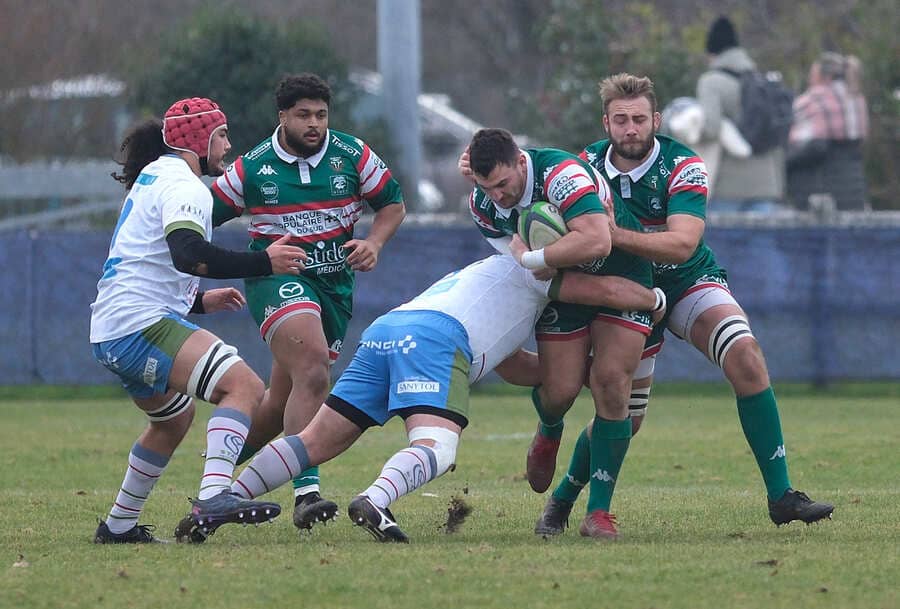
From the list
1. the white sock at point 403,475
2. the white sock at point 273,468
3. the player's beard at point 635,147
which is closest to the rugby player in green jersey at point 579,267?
the player's beard at point 635,147

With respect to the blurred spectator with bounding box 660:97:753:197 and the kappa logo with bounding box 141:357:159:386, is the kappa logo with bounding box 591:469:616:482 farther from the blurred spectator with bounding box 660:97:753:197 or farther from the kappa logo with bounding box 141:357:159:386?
the blurred spectator with bounding box 660:97:753:197

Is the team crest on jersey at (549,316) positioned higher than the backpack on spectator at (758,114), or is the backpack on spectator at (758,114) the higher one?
the backpack on spectator at (758,114)

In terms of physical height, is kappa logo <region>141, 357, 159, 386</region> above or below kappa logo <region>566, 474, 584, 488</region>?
above

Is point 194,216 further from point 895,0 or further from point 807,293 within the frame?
point 895,0

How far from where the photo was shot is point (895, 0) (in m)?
24.2

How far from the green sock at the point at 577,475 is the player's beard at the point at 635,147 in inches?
52.5

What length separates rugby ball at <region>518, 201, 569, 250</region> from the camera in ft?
23.8

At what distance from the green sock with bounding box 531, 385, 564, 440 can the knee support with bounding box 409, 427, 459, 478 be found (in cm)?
87

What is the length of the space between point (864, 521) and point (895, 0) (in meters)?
17.7

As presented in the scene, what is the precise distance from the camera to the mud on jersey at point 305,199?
8.70 meters

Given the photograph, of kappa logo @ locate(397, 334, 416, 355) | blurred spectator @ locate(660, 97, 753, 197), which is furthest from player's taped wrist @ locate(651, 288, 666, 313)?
blurred spectator @ locate(660, 97, 753, 197)

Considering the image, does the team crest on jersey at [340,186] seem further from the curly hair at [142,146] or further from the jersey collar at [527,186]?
the jersey collar at [527,186]

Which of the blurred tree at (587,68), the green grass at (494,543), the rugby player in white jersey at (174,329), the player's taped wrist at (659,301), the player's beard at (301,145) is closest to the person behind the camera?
the green grass at (494,543)

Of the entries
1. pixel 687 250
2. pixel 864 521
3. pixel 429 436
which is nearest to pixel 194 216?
pixel 429 436
